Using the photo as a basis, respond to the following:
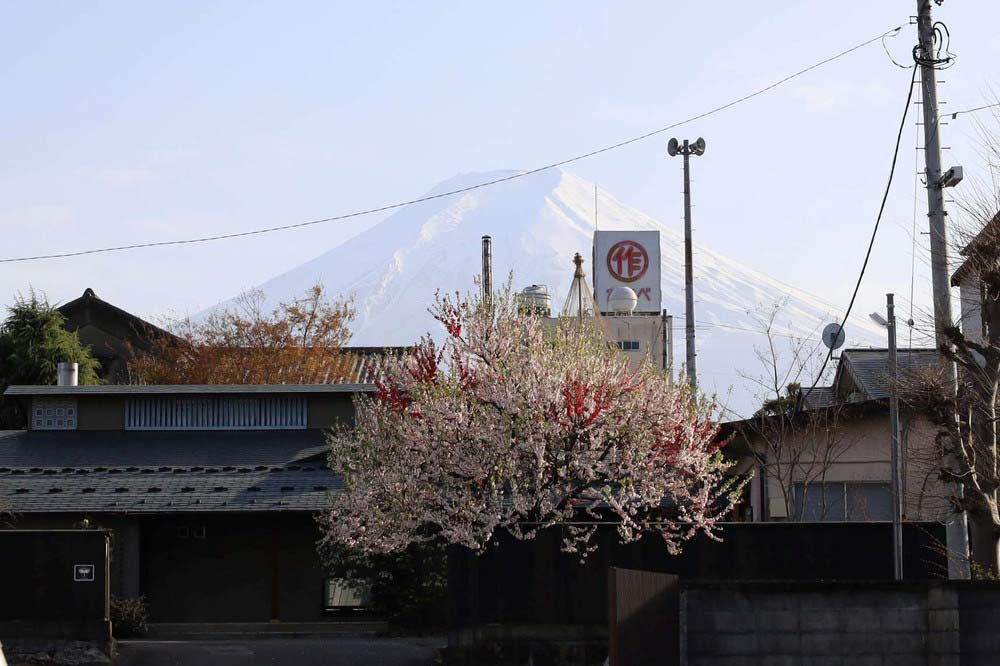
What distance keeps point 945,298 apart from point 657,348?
153 ft

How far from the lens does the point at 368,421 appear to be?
24.8 m

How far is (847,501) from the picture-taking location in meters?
29.5

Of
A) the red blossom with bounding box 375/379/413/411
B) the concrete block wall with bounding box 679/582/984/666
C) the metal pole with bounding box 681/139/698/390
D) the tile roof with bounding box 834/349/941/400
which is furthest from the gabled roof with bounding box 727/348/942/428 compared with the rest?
the concrete block wall with bounding box 679/582/984/666

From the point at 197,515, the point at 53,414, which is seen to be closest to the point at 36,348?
the point at 53,414

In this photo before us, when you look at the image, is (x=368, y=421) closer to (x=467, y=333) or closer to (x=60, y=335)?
(x=467, y=333)

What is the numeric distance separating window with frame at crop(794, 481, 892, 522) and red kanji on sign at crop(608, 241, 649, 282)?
45.6 meters

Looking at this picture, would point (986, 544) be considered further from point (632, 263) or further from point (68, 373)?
point (632, 263)

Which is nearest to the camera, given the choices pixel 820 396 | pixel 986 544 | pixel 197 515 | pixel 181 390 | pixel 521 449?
pixel 986 544

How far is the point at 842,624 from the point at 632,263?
198 ft

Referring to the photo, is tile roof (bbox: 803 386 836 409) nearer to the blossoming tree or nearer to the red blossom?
A: the blossoming tree

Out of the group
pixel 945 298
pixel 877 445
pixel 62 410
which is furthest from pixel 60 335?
pixel 945 298

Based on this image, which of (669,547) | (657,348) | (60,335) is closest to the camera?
(669,547)

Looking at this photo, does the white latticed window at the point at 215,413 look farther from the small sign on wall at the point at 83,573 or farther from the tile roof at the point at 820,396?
the tile roof at the point at 820,396

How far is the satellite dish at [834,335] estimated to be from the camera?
32500 mm
